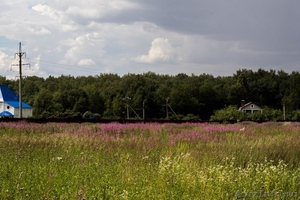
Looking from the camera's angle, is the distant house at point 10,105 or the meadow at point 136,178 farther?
the distant house at point 10,105

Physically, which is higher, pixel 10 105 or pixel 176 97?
pixel 176 97

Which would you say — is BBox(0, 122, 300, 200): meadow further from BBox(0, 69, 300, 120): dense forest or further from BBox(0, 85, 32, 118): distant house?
BBox(0, 69, 300, 120): dense forest

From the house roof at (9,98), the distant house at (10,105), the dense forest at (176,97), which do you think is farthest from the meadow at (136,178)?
the dense forest at (176,97)

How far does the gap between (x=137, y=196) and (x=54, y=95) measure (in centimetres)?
9622

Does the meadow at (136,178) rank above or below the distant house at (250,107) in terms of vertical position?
below

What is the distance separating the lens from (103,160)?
26.9 ft

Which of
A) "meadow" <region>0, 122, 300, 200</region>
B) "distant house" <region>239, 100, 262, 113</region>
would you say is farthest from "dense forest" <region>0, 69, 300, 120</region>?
"meadow" <region>0, 122, 300, 200</region>

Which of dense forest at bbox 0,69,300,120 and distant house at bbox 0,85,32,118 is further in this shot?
dense forest at bbox 0,69,300,120

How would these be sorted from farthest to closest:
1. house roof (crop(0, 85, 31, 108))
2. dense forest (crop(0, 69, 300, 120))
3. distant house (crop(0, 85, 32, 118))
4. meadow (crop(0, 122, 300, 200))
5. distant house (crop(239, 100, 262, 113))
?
distant house (crop(239, 100, 262, 113)) → dense forest (crop(0, 69, 300, 120)) → house roof (crop(0, 85, 31, 108)) → distant house (crop(0, 85, 32, 118)) → meadow (crop(0, 122, 300, 200))

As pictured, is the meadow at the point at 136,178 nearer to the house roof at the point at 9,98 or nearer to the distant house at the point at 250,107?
the house roof at the point at 9,98

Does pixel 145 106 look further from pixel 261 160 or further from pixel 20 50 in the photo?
pixel 261 160

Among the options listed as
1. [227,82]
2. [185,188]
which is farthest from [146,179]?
[227,82]

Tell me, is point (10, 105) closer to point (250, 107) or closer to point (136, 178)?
point (250, 107)

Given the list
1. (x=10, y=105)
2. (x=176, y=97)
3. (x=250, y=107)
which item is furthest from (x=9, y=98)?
(x=250, y=107)
